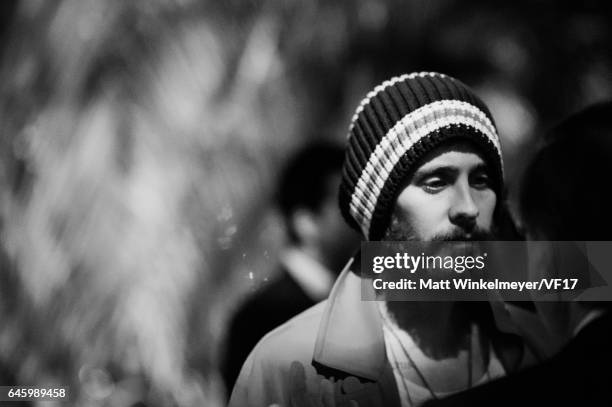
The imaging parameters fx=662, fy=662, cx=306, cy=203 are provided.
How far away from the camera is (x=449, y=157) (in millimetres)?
1303

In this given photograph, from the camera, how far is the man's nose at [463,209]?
1292 millimetres

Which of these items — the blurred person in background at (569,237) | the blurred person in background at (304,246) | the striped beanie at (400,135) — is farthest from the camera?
the blurred person in background at (304,246)

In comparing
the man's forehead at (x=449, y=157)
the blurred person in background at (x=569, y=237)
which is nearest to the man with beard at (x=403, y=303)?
the man's forehead at (x=449, y=157)

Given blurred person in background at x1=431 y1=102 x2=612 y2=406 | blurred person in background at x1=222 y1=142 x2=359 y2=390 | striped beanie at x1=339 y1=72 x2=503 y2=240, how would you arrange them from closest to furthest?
1. blurred person in background at x1=431 y1=102 x2=612 y2=406
2. striped beanie at x1=339 y1=72 x2=503 y2=240
3. blurred person in background at x1=222 y1=142 x2=359 y2=390

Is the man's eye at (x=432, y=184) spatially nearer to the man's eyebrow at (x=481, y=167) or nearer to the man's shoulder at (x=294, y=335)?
the man's eyebrow at (x=481, y=167)

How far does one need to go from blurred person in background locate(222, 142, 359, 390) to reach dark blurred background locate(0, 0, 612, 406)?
1.3 inches

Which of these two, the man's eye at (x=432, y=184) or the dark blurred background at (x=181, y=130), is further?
the dark blurred background at (x=181, y=130)

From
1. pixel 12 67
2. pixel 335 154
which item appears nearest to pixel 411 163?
pixel 335 154

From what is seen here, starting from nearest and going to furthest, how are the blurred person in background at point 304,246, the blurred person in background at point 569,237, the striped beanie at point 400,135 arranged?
the blurred person in background at point 569,237 < the striped beanie at point 400,135 < the blurred person in background at point 304,246

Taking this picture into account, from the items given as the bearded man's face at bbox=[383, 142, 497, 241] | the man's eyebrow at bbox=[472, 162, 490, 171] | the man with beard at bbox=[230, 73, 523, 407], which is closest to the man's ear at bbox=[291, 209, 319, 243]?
the man with beard at bbox=[230, 73, 523, 407]

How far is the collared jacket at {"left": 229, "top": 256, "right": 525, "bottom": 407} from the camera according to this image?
1344 mm

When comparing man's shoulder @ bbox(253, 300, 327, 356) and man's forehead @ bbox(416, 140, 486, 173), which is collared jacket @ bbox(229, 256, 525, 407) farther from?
man's forehead @ bbox(416, 140, 486, 173)

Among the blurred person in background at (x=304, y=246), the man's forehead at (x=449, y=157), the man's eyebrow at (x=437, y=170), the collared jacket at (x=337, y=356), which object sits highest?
the man's forehead at (x=449, y=157)

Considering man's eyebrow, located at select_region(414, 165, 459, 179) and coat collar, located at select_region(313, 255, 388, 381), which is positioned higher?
man's eyebrow, located at select_region(414, 165, 459, 179)
